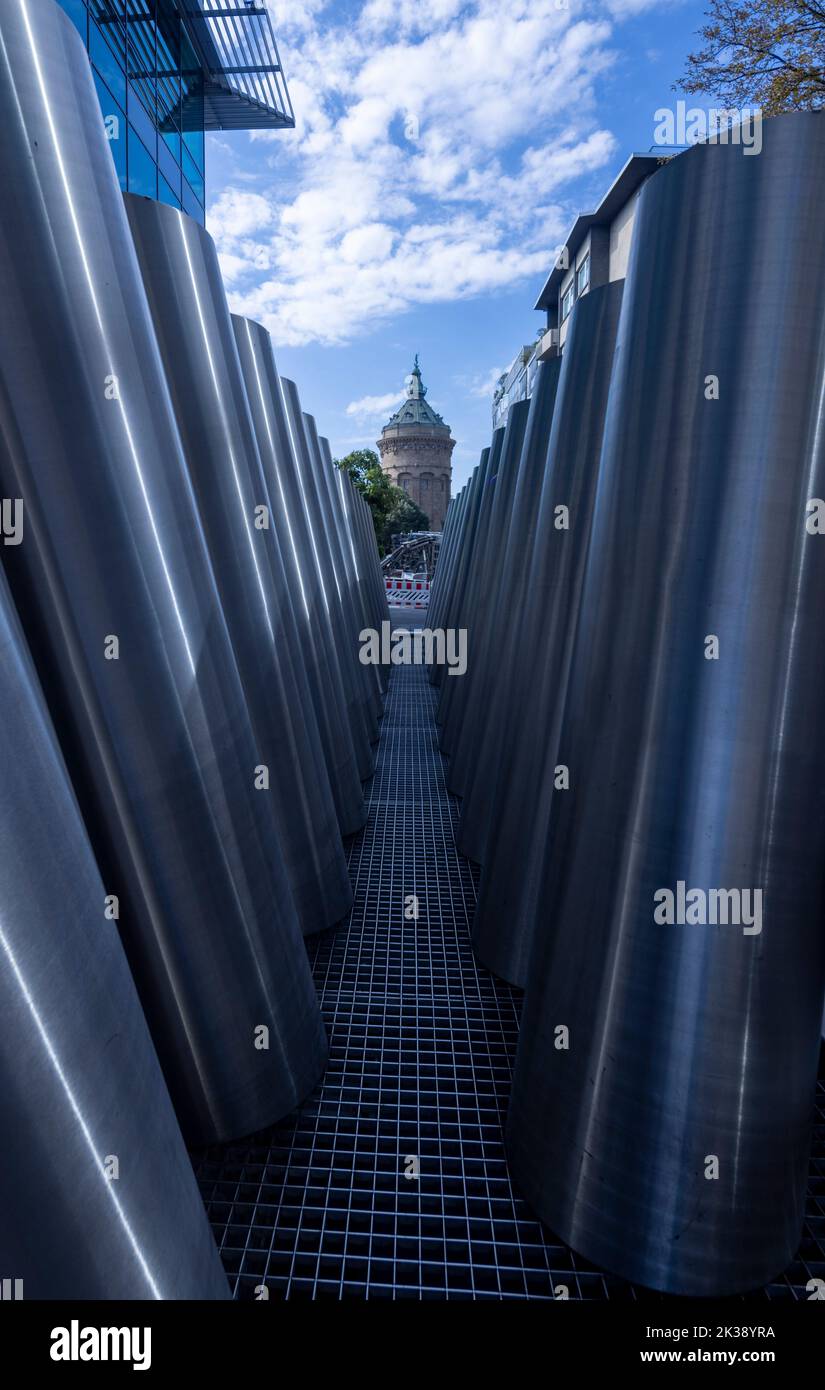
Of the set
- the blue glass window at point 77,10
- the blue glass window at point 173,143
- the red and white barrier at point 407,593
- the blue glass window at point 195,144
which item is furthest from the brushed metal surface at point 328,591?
the red and white barrier at point 407,593

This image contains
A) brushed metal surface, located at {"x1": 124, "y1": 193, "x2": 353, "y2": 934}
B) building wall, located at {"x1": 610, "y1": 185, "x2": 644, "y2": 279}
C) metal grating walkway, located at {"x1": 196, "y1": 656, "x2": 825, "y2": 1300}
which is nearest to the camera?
metal grating walkway, located at {"x1": 196, "y1": 656, "x2": 825, "y2": 1300}

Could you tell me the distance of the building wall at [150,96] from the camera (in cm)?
891

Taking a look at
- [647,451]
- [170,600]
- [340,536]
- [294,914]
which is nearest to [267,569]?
[170,600]

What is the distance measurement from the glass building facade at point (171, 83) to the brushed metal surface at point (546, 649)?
620 cm

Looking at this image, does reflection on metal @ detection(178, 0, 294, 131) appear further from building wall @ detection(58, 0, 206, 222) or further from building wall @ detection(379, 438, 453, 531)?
building wall @ detection(379, 438, 453, 531)

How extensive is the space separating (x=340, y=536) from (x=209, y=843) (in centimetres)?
776

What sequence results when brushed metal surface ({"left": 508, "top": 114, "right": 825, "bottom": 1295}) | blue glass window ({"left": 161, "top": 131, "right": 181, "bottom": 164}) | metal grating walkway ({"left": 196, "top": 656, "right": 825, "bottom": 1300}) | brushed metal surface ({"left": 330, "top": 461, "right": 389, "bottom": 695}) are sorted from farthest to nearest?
blue glass window ({"left": 161, "top": 131, "right": 181, "bottom": 164}) < brushed metal surface ({"left": 330, "top": 461, "right": 389, "bottom": 695}) < metal grating walkway ({"left": 196, "top": 656, "right": 825, "bottom": 1300}) < brushed metal surface ({"left": 508, "top": 114, "right": 825, "bottom": 1295})

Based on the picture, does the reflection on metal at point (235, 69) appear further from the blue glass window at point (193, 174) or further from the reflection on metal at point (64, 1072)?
the reflection on metal at point (64, 1072)

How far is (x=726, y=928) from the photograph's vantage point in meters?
2.18

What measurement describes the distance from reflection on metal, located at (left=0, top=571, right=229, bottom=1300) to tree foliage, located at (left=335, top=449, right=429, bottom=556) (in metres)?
27.5

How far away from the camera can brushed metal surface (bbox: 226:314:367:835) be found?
5109mm

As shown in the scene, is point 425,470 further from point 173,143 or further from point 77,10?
point 77,10

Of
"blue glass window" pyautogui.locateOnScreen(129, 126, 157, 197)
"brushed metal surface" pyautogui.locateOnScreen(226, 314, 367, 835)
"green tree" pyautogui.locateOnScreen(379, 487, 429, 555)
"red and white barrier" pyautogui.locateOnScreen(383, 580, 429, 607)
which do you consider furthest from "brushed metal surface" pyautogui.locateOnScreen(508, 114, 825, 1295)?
"green tree" pyautogui.locateOnScreen(379, 487, 429, 555)
